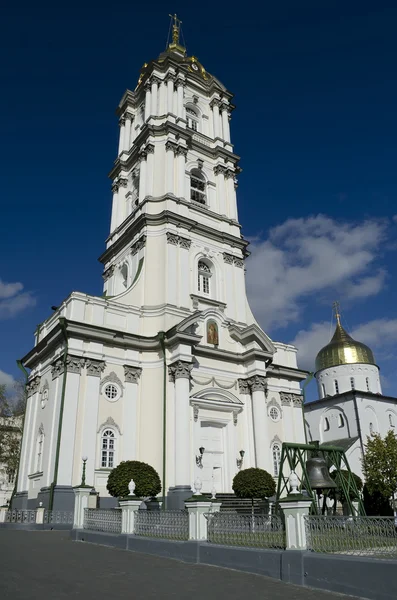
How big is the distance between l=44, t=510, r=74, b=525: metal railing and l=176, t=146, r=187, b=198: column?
1929 cm

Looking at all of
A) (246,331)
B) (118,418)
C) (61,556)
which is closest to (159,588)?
(61,556)

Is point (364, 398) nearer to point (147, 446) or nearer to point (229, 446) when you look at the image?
point (229, 446)

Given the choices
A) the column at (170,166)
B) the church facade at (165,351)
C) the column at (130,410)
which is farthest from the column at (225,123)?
the column at (130,410)

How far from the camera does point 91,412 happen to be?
74.4ft

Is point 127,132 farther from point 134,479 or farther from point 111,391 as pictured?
point 134,479

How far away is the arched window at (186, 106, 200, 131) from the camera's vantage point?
35.9 m

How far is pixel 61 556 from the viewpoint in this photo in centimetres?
1127

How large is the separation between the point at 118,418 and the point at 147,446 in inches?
79.1

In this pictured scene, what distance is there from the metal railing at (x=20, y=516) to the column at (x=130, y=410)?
4.66 metres

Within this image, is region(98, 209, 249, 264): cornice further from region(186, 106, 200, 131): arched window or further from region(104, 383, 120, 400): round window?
region(104, 383, 120, 400): round window

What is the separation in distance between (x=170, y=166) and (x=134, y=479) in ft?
65.3

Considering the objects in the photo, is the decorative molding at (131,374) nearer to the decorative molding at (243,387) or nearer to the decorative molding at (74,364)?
the decorative molding at (74,364)

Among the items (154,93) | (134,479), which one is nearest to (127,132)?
(154,93)

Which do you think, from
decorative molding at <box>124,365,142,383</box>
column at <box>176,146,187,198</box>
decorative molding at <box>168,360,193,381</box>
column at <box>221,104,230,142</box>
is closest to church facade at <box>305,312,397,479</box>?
decorative molding at <box>168,360,193,381</box>
